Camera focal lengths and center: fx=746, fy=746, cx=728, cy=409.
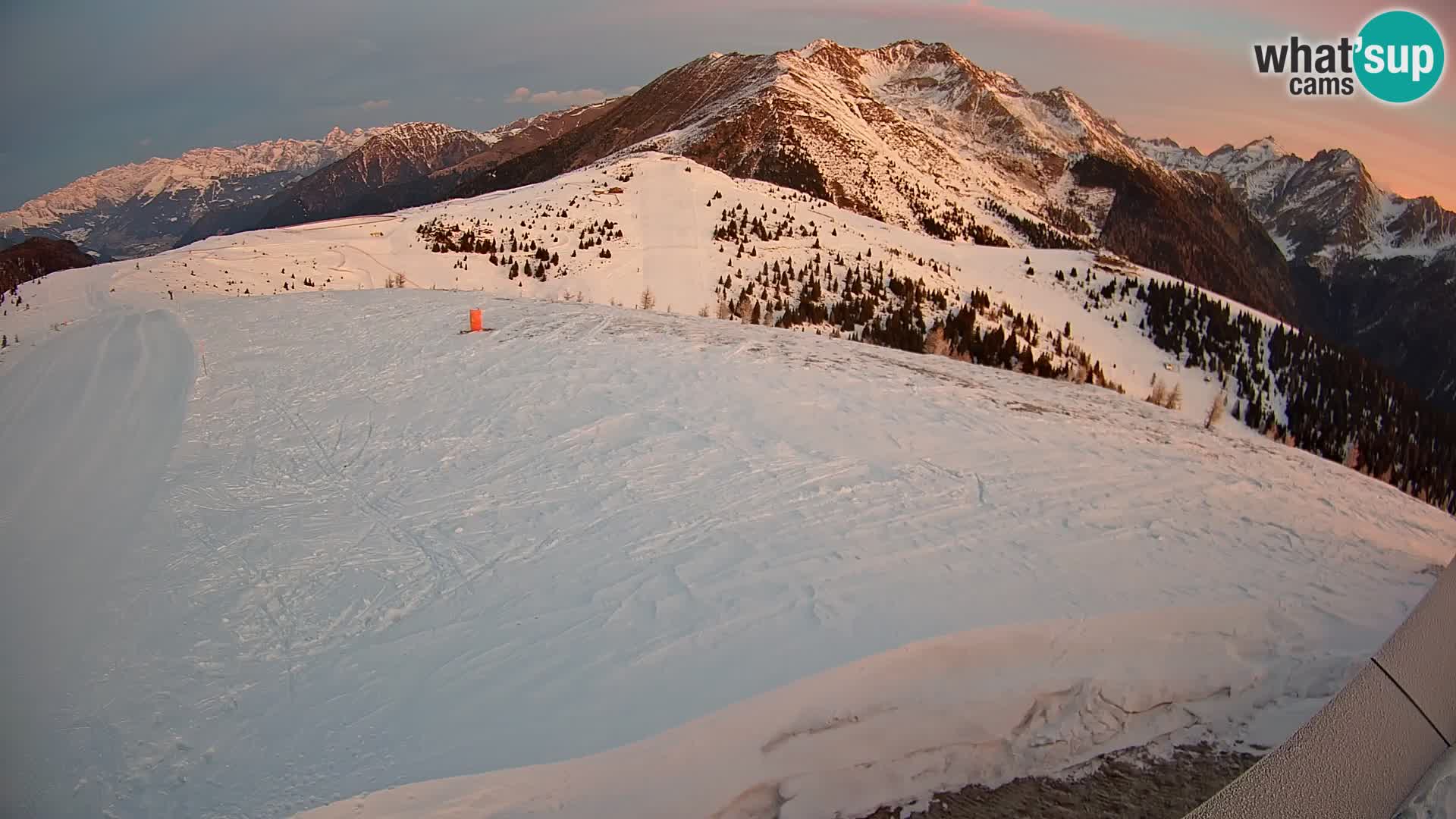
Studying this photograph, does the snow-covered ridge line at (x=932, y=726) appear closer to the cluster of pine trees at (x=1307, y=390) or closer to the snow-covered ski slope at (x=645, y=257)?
the cluster of pine trees at (x=1307, y=390)

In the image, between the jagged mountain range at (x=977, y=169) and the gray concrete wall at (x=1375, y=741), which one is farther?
the jagged mountain range at (x=977, y=169)

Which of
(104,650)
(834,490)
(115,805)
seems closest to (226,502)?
(104,650)

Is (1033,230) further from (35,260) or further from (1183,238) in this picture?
(35,260)

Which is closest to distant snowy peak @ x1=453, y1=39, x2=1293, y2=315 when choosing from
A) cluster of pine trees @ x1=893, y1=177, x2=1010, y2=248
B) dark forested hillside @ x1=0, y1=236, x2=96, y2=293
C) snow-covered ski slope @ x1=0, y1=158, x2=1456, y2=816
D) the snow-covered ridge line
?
cluster of pine trees @ x1=893, y1=177, x2=1010, y2=248

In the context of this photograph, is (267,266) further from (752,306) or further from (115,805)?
(115,805)

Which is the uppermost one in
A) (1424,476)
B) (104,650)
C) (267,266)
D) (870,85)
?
(870,85)

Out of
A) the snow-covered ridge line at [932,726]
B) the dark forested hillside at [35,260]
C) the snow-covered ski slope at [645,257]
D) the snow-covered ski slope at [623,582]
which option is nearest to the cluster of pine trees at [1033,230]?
the snow-covered ski slope at [645,257]

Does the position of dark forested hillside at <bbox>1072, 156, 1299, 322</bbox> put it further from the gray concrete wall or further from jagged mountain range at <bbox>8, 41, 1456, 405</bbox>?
the gray concrete wall
